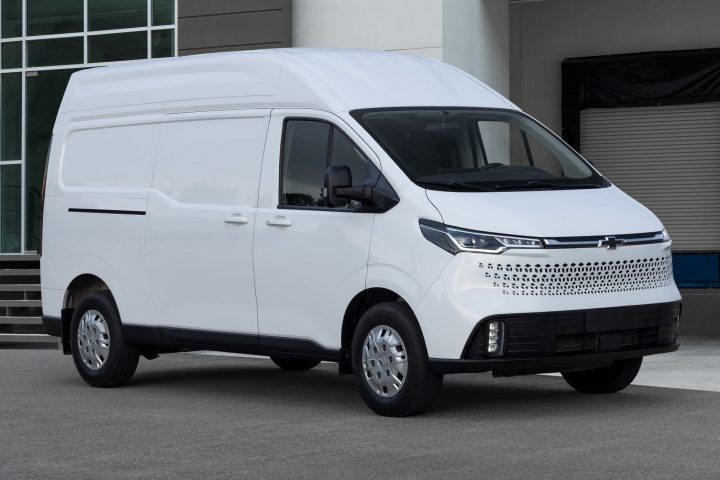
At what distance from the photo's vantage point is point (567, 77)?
2086cm

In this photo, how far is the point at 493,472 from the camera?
289 inches

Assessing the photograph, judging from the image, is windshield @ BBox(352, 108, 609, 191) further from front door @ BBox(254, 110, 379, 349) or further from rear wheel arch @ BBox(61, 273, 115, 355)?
rear wheel arch @ BBox(61, 273, 115, 355)

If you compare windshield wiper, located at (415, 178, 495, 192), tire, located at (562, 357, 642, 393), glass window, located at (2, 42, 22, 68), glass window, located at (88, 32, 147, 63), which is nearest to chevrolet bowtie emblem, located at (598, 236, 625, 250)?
windshield wiper, located at (415, 178, 495, 192)

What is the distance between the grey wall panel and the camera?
1798cm

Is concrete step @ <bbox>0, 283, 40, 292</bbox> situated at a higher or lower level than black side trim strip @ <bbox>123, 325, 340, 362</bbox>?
higher

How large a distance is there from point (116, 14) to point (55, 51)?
1131 millimetres

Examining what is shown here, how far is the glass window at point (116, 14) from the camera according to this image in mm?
19219

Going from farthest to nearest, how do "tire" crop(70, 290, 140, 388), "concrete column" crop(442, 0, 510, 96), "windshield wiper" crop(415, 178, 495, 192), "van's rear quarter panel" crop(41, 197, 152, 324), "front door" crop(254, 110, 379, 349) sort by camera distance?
"concrete column" crop(442, 0, 510, 96), "tire" crop(70, 290, 140, 388), "van's rear quarter panel" crop(41, 197, 152, 324), "front door" crop(254, 110, 379, 349), "windshield wiper" crop(415, 178, 495, 192)

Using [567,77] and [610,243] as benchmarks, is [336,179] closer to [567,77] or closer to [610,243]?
[610,243]

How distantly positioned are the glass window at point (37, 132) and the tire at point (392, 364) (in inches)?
443

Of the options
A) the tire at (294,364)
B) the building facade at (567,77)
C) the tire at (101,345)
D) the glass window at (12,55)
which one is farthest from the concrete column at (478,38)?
the glass window at (12,55)

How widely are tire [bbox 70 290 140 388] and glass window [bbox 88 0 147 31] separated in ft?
25.7

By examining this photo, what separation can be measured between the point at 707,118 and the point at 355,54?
10.5 metres

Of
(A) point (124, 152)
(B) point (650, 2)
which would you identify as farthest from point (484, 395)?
(B) point (650, 2)
